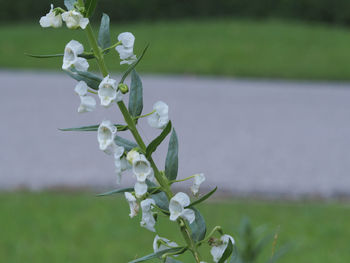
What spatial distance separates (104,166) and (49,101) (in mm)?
3456

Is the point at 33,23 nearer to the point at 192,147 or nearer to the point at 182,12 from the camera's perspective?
the point at 182,12

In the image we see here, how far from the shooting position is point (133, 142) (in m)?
0.91

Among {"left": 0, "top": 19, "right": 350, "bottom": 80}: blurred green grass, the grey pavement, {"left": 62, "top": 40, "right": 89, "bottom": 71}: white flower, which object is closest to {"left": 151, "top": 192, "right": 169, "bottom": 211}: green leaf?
{"left": 62, "top": 40, "right": 89, "bottom": 71}: white flower

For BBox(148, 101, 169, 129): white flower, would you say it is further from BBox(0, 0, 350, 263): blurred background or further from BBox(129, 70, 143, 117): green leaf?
BBox(0, 0, 350, 263): blurred background

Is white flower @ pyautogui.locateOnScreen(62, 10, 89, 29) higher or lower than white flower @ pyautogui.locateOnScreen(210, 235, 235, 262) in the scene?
higher

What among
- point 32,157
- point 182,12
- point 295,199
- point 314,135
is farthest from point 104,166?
point 182,12

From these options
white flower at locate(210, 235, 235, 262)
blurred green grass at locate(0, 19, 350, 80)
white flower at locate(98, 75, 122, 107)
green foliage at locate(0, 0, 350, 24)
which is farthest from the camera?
green foliage at locate(0, 0, 350, 24)

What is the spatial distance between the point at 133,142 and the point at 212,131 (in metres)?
7.41

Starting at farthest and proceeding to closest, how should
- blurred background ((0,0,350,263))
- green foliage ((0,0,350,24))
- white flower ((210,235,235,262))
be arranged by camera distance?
green foliage ((0,0,350,24))
blurred background ((0,0,350,263))
white flower ((210,235,235,262))

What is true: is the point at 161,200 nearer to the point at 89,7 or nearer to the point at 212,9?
the point at 89,7

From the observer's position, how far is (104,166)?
22.3ft

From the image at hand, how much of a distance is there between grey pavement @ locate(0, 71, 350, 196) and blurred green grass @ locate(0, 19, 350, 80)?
64 centimetres

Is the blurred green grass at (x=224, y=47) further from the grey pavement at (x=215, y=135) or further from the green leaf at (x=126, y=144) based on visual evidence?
the green leaf at (x=126, y=144)

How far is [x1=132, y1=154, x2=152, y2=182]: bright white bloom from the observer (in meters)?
0.85
